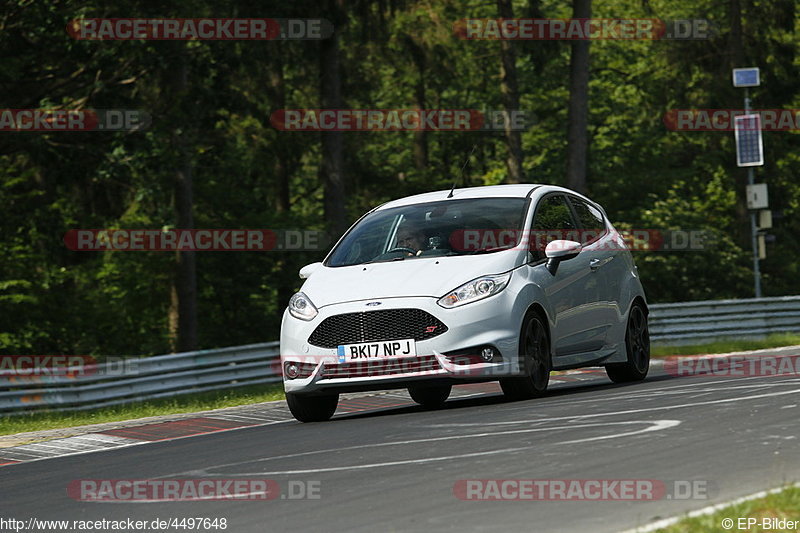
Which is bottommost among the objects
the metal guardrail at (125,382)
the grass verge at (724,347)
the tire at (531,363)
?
the grass verge at (724,347)

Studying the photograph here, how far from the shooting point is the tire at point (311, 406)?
12766mm

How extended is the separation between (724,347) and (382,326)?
577 inches

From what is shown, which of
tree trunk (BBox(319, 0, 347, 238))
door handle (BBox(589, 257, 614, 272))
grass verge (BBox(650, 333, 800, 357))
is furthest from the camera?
tree trunk (BBox(319, 0, 347, 238))

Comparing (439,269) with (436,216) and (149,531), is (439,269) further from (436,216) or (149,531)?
(149,531)

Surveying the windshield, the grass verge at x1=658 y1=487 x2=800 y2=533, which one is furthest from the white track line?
the windshield

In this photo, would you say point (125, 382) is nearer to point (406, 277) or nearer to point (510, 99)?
point (406, 277)

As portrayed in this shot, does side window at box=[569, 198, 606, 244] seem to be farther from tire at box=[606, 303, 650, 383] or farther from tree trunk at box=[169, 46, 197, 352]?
tree trunk at box=[169, 46, 197, 352]

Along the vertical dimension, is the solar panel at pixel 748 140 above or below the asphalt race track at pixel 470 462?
above

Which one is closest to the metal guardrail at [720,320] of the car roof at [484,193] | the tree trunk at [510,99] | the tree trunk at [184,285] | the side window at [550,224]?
the tree trunk at [184,285]

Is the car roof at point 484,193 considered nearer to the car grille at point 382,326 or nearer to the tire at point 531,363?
the tire at point 531,363

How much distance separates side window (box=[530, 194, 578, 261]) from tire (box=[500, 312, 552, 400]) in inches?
28.0

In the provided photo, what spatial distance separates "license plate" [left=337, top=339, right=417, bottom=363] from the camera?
38.6 feet

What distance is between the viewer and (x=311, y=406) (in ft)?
42.2

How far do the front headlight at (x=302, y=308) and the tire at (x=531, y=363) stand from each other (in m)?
1.72
